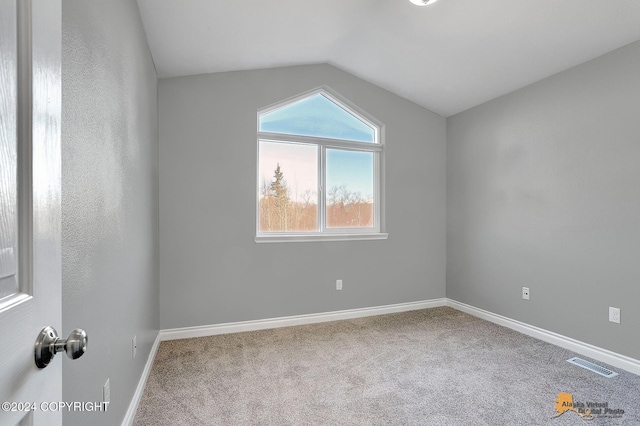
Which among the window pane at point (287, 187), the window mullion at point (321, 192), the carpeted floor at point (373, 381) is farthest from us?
the window mullion at point (321, 192)

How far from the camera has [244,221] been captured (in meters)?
3.25

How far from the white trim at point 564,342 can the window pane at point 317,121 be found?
7.54 feet

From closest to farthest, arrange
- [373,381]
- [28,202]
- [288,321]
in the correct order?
[28,202]
[373,381]
[288,321]

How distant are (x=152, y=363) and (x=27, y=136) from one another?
2.43m

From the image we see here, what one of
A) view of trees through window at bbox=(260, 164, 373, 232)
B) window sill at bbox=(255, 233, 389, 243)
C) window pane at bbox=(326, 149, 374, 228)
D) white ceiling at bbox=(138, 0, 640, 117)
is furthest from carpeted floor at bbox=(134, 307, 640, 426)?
white ceiling at bbox=(138, 0, 640, 117)

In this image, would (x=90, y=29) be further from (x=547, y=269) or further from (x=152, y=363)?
(x=547, y=269)

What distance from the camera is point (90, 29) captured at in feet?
4.03

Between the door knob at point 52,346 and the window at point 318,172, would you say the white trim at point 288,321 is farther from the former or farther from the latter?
→ the door knob at point 52,346

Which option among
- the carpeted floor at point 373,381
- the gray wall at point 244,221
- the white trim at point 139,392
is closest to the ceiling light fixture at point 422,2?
the gray wall at point 244,221

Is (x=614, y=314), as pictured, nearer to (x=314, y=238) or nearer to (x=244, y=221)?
(x=314, y=238)

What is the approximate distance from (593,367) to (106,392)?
10.3 feet

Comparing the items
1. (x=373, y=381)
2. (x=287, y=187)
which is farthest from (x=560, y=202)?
(x=287, y=187)

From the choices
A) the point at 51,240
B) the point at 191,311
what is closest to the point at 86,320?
the point at 51,240

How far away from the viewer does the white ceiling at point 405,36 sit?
2213 millimetres
